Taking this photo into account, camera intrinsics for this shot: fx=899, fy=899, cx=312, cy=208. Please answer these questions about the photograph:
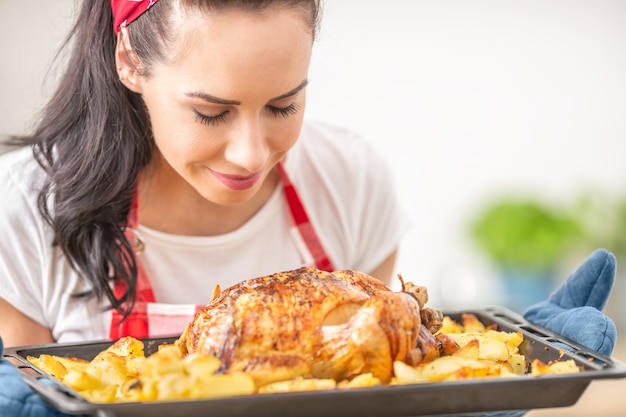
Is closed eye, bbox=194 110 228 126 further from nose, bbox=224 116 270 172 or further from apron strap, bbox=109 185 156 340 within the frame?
apron strap, bbox=109 185 156 340

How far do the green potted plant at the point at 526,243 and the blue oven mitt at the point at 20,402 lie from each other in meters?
2.37

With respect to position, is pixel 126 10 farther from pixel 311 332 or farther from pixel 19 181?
pixel 311 332

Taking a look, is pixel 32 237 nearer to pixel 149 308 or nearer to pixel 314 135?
pixel 149 308

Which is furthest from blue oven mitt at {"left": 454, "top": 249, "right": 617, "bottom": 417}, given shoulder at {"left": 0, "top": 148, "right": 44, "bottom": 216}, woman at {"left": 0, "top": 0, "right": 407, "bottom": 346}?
shoulder at {"left": 0, "top": 148, "right": 44, "bottom": 216}

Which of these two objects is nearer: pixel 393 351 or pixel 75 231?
pixel 393 351

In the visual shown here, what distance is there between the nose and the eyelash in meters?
0.03

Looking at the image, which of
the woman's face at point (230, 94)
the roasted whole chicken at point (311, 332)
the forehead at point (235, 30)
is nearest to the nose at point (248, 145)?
the woman's face at point (230, 94)

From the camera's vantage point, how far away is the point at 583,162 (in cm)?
354

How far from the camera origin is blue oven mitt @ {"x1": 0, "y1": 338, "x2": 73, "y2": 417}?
3.39ft

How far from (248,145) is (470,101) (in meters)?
2.22

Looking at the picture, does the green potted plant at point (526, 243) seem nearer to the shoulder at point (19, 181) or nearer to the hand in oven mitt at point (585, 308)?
the hand in oven mitt at point (585, 308)

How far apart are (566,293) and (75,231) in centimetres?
90

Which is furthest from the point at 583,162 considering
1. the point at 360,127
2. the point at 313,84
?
the point at 313,84

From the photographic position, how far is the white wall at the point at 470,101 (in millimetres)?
3346
